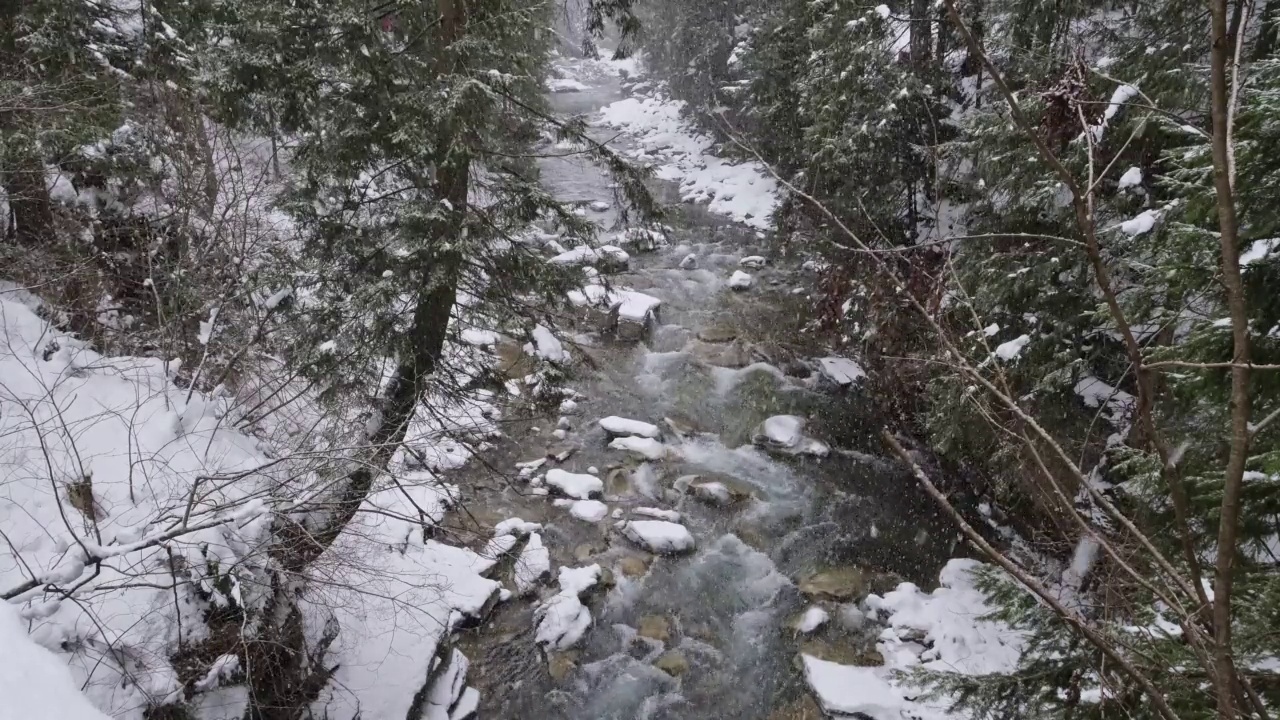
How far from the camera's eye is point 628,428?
39.8 feet

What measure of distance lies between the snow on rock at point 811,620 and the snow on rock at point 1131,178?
6.02m

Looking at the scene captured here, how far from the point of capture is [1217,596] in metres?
1.29

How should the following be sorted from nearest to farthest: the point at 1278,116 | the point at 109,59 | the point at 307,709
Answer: the point at 1278,116 < the point at 307,709 < the point at 109,59

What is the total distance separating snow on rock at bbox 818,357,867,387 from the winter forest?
0.35m

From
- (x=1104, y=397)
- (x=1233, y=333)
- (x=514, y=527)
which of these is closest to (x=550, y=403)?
(x=514, y=527)

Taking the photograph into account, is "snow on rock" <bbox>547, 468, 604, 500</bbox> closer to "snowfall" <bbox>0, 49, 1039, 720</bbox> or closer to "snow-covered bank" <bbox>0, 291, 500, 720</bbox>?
"snowfall" <bbox>0, 49, 1039, 720</bbox>

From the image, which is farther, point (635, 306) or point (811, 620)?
point (635, 306)

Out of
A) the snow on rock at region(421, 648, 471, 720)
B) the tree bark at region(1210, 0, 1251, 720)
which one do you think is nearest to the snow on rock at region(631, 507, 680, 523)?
the snow on rock at region(421, 648, 471, 720)

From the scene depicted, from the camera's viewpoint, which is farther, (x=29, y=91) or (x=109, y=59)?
(x=109, y=59)

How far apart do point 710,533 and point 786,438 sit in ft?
8.57

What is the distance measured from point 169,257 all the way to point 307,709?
5.28 m

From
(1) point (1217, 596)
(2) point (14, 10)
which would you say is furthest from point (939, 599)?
(2) point (14, 10)

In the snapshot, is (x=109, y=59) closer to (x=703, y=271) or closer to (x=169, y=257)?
(x=169, y=257)

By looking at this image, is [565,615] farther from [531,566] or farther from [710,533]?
[710,533]
